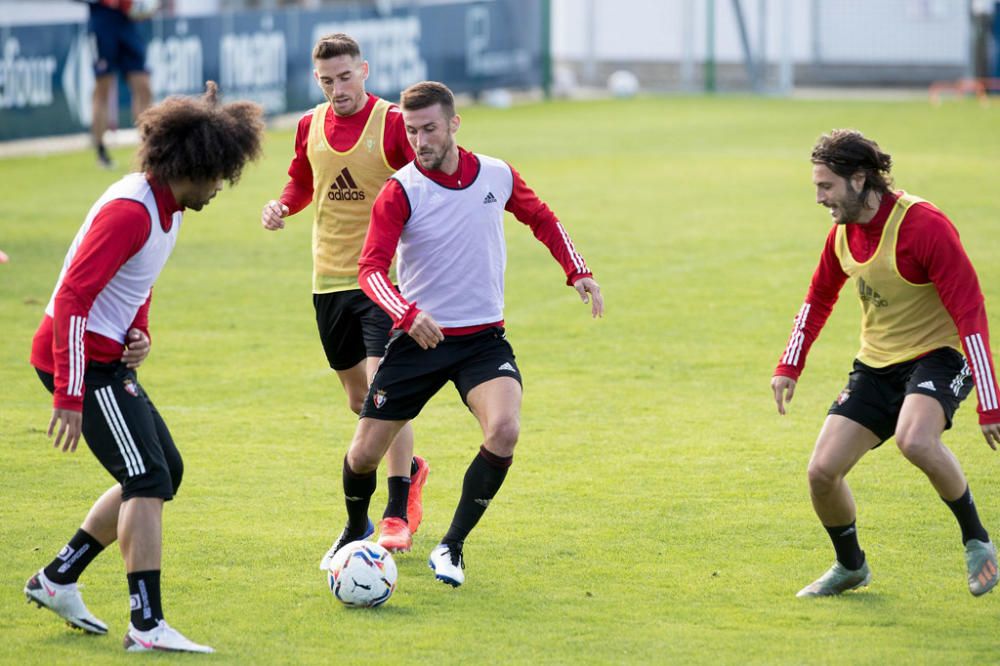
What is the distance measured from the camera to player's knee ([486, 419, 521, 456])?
6.17 meters

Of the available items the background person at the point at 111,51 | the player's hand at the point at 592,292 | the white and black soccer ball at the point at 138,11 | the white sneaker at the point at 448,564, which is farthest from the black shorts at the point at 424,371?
the white and black soccer ball at the point at 138,11

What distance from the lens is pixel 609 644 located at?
5.57m

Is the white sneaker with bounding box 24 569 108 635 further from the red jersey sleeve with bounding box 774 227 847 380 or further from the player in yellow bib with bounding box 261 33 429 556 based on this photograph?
the red jersey sleeve with bounding box 774 227 847 380

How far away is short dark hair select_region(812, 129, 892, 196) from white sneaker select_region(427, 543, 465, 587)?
2211 mm

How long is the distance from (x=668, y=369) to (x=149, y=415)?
553 centimetres

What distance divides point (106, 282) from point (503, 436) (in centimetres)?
183

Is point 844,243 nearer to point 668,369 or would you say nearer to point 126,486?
point 126,486

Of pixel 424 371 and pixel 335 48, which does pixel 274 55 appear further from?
pixel 424 371

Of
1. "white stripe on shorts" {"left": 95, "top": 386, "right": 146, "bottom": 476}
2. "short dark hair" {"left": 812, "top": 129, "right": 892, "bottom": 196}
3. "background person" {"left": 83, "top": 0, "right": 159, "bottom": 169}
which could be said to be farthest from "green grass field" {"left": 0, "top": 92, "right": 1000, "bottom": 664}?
"background person" {"left": 83, "top": 0, "right": 159, "bottom": 169}

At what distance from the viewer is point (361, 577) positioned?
595 centimetres

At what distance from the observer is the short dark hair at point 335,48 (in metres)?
6.96

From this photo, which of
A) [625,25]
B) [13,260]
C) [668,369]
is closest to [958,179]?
[668,369]

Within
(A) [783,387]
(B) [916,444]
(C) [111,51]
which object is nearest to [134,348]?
(A) [783,387]

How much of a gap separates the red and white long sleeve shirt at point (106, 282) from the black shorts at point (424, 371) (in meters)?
1.16
